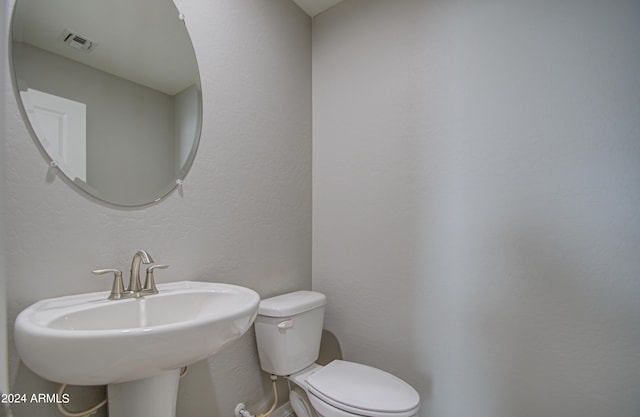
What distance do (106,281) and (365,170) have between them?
1.25 meters

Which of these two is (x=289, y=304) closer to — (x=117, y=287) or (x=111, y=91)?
(x=117, y=287)

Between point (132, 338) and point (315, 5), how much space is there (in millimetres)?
1927

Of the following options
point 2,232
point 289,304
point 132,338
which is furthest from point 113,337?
point 289,304

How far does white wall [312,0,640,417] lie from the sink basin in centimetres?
89

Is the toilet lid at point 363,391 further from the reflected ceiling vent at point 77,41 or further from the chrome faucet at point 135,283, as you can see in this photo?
the reflected ceiling vent at point 77,41

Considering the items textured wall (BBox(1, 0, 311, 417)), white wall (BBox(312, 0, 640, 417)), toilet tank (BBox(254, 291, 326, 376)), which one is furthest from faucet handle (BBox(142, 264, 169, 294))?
white wall (BBox(312, 0, 640, 417))

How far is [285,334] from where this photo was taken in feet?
4.51

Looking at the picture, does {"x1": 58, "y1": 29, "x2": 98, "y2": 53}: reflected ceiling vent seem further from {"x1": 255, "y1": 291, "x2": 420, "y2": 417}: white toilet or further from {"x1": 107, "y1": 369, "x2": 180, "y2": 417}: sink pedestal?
{"x1": 255, "y1": 291, "x2": 420, "y2": 417}: white toilet

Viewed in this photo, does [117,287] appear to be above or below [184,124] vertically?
below

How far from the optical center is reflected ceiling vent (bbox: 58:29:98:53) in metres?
0.95

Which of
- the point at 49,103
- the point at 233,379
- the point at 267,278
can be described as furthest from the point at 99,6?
the point at 233,379

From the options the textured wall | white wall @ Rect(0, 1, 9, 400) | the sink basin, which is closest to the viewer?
the sink basin

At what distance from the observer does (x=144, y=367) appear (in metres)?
0.68

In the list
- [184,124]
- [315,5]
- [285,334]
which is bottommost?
[285,334]
